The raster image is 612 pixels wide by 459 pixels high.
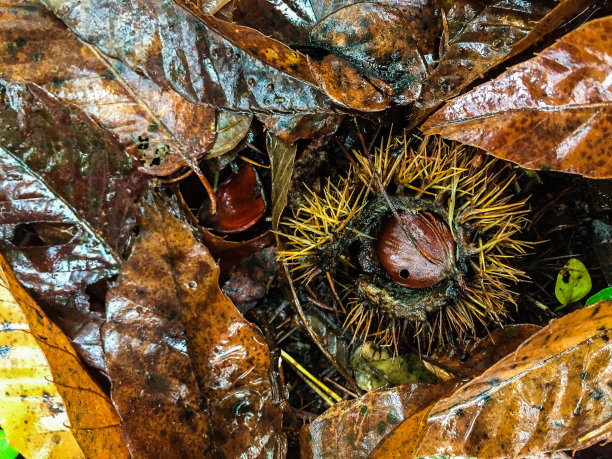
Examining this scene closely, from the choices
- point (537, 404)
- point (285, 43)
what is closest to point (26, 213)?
point (285, 43)

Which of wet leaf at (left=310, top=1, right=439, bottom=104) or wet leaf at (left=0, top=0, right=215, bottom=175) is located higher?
wet leaf at (left=310, top=1, right=439, bottom=104)

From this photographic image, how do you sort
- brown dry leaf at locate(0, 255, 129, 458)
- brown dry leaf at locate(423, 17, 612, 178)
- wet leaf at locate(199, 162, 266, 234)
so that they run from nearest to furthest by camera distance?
1. brown dry leaf at locate(423, 17, 612, 178)
2. brown dry leaf at locate(0, 255, 129, 458)
3. wet leaf at locate(199, 162, 266, 234)

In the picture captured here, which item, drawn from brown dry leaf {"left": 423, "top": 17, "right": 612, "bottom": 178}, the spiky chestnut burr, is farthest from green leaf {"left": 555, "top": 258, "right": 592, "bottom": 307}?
brown dry leaf {"left": 423, "top": 17, "right": 612, "bottom": 178}

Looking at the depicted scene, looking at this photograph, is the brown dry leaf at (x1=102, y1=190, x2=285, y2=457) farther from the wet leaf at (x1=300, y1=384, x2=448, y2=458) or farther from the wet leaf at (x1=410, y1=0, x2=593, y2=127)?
the wet leaf at (x1=410, y1=0, x2=593, y2=127)

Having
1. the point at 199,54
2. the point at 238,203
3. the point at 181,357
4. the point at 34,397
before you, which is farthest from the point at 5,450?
the point at 199,54

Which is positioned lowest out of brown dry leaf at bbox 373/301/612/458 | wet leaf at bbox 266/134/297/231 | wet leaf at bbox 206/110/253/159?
brown dry leaf at bbox 373/301/612/458

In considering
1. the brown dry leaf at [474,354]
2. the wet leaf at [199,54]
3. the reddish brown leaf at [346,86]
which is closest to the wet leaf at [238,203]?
the wet leaf at [199,54]

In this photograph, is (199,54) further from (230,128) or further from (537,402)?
(537,402)
